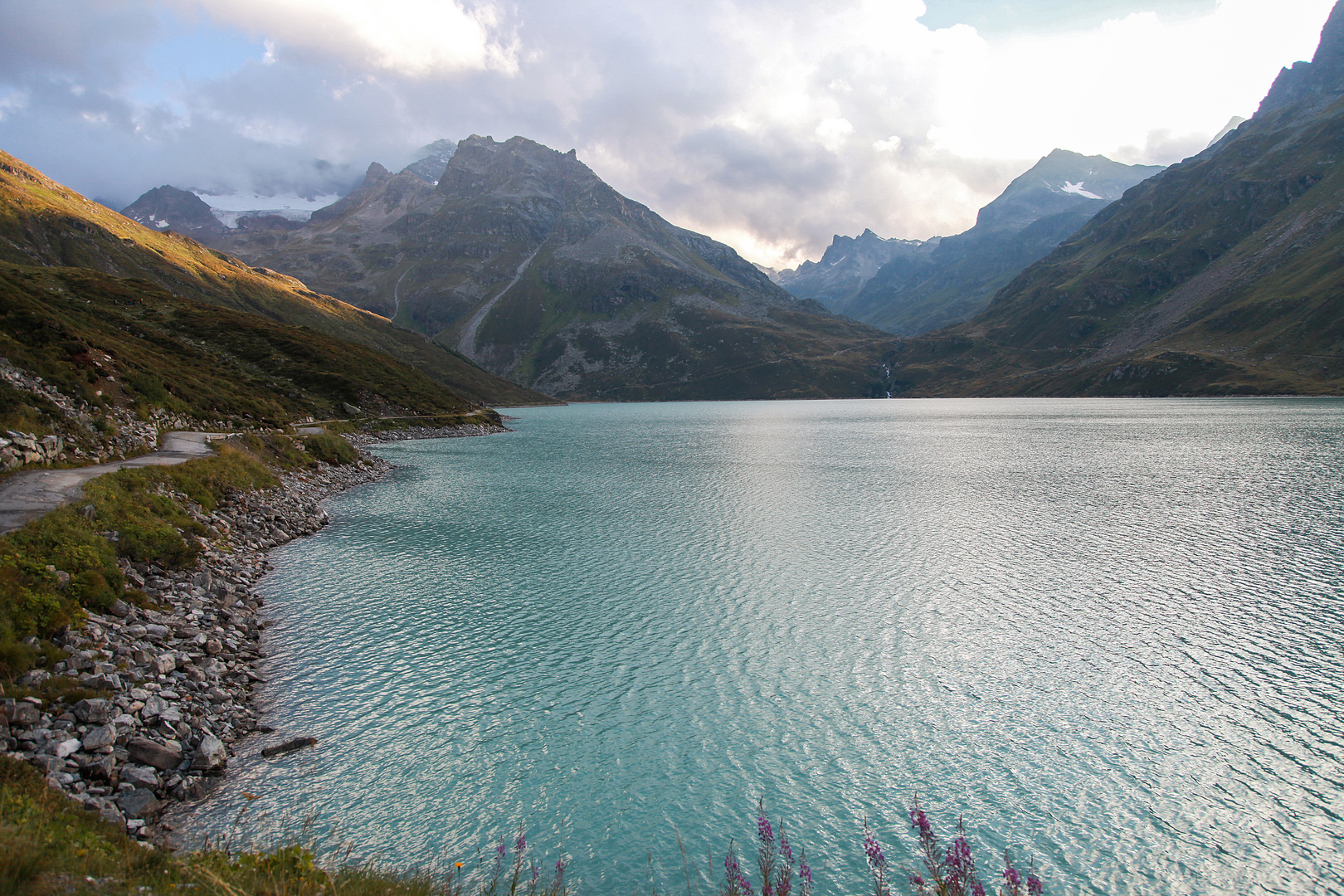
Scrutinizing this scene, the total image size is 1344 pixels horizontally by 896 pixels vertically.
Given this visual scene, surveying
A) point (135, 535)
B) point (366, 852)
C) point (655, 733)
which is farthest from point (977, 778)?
point (135, 535)

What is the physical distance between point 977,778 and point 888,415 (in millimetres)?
187058

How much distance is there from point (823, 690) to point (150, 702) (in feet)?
65.3

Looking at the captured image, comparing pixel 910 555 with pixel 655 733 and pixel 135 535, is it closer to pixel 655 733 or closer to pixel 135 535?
pixel 655 733

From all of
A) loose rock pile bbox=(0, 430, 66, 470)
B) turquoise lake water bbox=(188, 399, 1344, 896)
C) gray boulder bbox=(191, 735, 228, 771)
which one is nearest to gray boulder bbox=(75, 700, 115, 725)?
gray boulder bbox=(191, 735, 228, 771)

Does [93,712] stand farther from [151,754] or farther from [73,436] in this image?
[73,436]

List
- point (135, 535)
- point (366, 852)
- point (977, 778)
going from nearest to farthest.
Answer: point (366, 852) < point (977, 778) < point (135, 535)

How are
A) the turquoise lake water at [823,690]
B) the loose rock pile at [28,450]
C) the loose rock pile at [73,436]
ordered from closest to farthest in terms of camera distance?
the turquoise lake water at [823,690]
the loose rock pile at [28,450]
the loose rock pile at [73,436]

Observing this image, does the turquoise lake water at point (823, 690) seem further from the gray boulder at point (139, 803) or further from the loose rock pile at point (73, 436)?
the loose rock pile at point (73, 436)

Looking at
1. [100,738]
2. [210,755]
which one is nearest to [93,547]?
[100,738]

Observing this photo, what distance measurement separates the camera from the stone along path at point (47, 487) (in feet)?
80.1

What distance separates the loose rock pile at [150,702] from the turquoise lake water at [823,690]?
3.79 ft

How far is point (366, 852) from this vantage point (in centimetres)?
1349

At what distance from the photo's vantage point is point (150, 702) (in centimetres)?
1686

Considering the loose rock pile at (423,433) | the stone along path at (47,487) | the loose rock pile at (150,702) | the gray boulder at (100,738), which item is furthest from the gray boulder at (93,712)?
the loose rock pile at (423,433)
